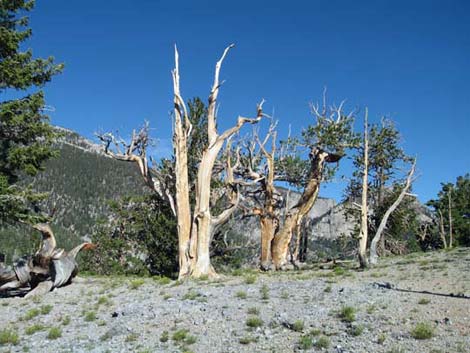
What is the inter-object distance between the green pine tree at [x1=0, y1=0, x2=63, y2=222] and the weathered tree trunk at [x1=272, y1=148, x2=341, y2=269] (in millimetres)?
11100

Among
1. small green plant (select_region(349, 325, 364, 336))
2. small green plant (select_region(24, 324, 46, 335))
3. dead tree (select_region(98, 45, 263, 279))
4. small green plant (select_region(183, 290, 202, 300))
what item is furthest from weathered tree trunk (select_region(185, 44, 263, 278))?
small green plant (select_region(349, 325, 364, 336))

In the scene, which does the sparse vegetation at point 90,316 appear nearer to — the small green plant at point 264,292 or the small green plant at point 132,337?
the small green plant at point 132,337

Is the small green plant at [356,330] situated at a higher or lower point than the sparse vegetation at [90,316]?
higher

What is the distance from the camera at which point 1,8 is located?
15672 millimetres

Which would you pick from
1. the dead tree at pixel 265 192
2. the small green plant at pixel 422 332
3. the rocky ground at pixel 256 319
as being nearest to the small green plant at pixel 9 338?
the rocky ground at pixel 256 319

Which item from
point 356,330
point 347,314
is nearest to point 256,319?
point 347,314

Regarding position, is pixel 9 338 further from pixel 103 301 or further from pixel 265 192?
pixel 265 192

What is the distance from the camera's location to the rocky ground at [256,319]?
7.20m

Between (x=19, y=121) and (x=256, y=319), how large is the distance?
33.7 feet

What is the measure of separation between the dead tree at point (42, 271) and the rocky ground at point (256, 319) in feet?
5.02

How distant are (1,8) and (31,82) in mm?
2619

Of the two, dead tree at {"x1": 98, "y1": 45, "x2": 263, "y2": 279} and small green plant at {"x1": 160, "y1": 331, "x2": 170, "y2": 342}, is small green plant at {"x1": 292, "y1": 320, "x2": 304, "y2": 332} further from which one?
dead tree at {"x1": 98, "y1": 45, "x2": 263, "y2": 279}

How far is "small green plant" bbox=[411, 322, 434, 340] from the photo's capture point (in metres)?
6.96

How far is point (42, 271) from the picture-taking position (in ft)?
47.6
